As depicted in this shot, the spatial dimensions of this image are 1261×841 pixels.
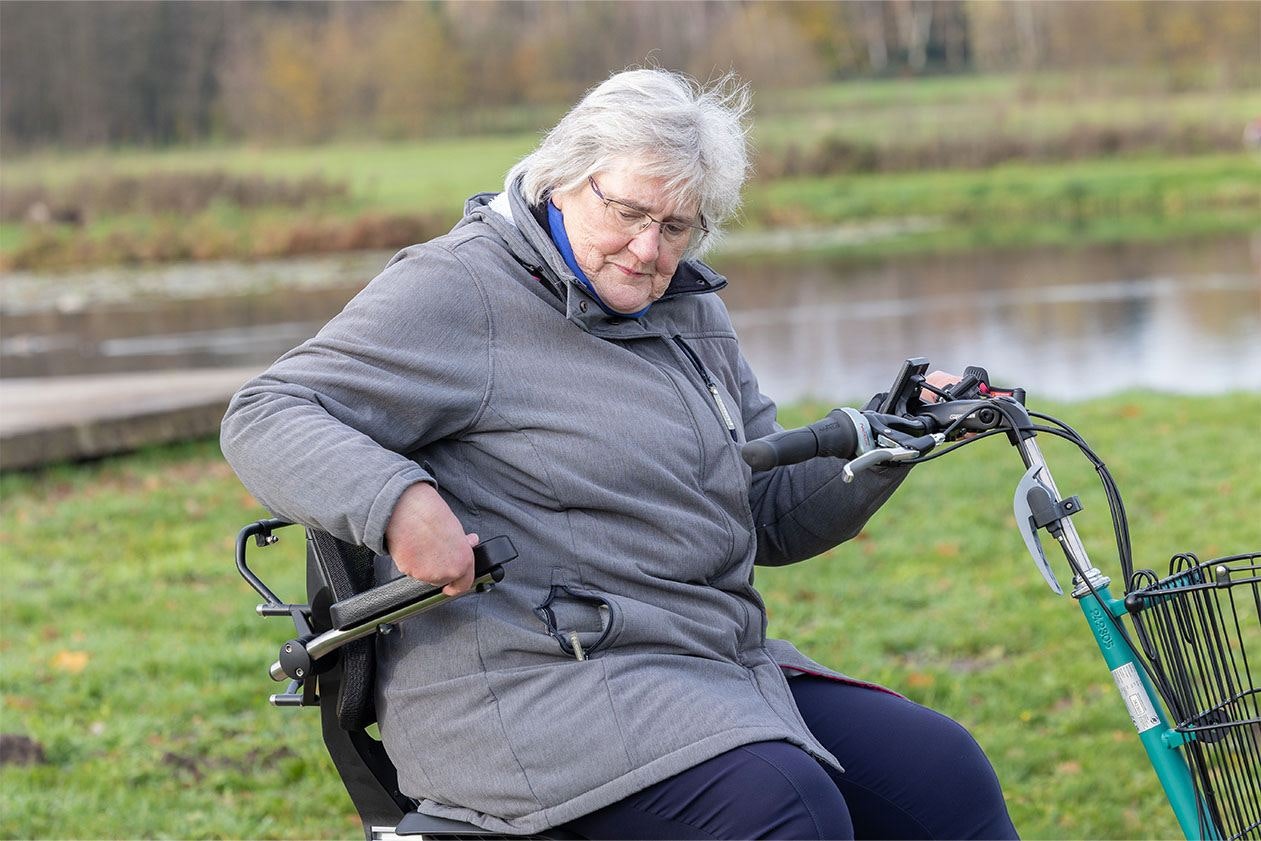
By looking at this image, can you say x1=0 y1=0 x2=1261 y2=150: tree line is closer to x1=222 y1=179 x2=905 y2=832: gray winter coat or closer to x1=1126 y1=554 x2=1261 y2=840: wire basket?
x1=222 y1=179 x2=905 y2=832: gray winter coat

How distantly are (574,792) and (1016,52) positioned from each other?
4267 cm

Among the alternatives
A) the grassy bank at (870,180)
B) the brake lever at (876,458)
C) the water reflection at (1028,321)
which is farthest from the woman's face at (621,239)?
the grassy bank at (870,180)

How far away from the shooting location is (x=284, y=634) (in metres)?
5.05

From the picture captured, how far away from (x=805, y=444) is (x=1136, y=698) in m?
0.64

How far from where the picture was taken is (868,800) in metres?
2.46

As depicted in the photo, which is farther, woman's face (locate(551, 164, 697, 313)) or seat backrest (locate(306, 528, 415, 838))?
woman's face (locate(551, 164, 697, 313))

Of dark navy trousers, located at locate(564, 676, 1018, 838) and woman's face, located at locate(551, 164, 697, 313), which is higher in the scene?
woman's face, located at locate(551, 164, 697, 313)

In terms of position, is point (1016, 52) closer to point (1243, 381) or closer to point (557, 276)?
point (1243, 381)

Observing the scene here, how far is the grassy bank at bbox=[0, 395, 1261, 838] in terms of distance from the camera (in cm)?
374

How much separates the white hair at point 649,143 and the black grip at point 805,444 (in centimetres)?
49

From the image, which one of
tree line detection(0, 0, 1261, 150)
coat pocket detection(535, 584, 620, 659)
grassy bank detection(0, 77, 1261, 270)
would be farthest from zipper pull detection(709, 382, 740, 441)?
tree line detection(0, 0, 1261, 150)

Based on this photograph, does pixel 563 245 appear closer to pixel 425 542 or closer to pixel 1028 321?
pixel 425 542

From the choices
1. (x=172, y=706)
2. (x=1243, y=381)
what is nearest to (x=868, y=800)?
(x=172, y=706)

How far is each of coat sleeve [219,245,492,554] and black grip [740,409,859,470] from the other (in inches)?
18.6
